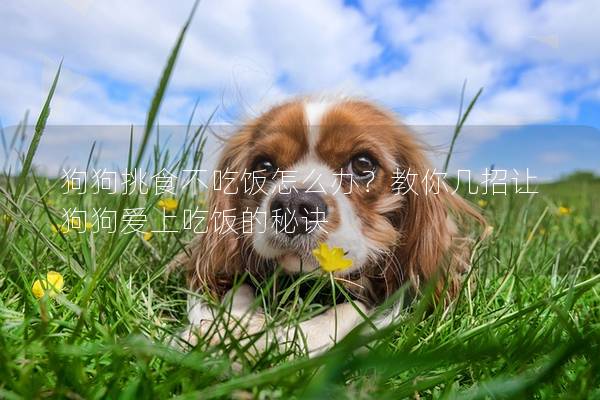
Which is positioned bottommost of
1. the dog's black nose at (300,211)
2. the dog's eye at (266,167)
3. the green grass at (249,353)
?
the green grass at (249,353)

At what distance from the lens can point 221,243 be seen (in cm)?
184

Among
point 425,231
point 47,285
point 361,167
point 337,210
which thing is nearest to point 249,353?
point 47,285

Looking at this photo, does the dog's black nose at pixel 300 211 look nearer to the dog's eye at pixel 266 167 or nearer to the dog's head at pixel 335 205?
the dog's head at pixel 335 205

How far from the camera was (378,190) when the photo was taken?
175 cm

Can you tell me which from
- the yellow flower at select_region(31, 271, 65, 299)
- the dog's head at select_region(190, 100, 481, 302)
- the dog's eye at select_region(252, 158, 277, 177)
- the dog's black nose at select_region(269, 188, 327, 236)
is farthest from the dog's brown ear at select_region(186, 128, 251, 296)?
the yellow flower at select_region(31, 271, 65, 299)

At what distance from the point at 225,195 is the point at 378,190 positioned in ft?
1.73

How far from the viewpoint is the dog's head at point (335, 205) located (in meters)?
1.54

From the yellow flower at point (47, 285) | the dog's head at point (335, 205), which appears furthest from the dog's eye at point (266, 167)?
the yellow flower at point (47, 285)

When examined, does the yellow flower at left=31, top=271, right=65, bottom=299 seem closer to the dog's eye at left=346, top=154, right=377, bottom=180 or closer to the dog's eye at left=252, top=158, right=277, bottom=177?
the dog's eye at left=252, top=158, right=277, bottom=177

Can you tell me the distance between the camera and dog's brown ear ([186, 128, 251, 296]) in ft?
5.94

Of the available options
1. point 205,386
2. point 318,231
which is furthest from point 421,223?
point 205,386

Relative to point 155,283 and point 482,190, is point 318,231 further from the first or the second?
point 482,190

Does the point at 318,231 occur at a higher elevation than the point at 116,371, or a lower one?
higher

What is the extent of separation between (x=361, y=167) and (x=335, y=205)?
0.23 meters
